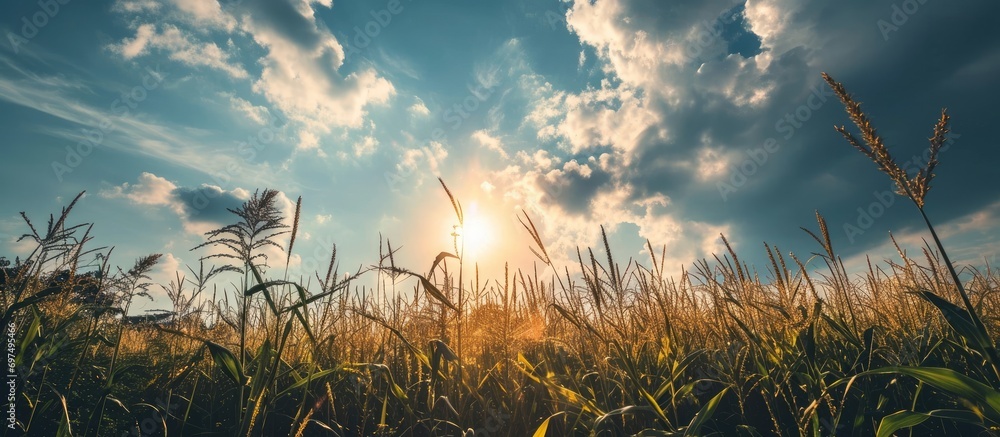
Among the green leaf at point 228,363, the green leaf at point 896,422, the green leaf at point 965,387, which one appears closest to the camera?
the green leaf at point 965,387

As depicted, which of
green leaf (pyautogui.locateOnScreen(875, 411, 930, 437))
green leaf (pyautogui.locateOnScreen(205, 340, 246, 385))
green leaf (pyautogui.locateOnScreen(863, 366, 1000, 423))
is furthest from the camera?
green leaf (pyautogui.locateOnScreen(205, 340, 246, 385))

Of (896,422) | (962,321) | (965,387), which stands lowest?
(896,422)

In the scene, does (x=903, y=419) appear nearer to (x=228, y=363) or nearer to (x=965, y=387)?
(x=965, y=387)

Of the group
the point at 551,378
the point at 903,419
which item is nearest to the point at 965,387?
the point at 903,419

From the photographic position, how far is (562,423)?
2.72 meters

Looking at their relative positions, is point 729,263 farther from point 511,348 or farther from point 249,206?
point 249,206

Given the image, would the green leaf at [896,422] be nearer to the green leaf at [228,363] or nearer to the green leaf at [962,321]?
the green leaf at [962,321]

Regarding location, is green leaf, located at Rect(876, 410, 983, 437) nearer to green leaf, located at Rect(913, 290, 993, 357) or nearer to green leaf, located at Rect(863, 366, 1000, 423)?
green leaf, located at Rect(863, 366, 1000, 423)

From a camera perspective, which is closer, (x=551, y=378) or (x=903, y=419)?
(x=903, y=419)

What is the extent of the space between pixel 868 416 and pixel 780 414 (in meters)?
0.44

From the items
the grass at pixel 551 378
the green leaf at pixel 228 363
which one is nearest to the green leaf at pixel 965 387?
the grass at pixel 551 378

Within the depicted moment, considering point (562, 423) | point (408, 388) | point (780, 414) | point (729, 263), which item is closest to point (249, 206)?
point (408, 388)

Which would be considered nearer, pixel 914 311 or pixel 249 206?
pixel 249 206

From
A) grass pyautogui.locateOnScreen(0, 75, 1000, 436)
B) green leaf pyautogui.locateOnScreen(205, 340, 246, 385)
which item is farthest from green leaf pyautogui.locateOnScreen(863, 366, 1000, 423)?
green leaf pyautogui.locateOnScreen(205, 340, 246, 385)
